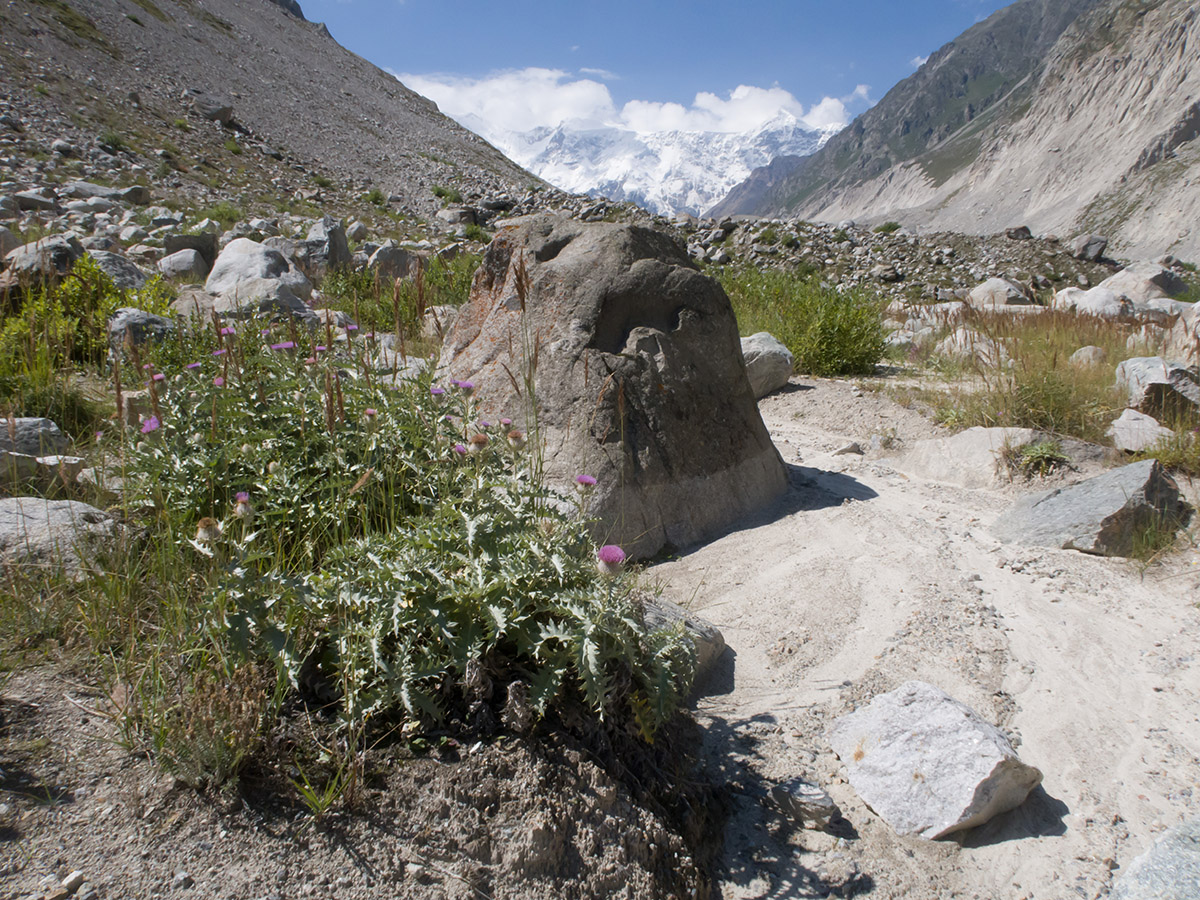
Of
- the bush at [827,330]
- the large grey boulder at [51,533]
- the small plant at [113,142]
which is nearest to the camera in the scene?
the large grey boulder at [51,533]

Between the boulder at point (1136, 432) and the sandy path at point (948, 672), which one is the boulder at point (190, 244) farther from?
the boulder at point (1136, 432)

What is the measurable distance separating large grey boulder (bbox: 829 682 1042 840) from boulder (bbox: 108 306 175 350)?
533 cm

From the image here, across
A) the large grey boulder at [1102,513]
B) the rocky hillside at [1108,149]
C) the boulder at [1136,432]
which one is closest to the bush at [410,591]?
the large grey boulder at [1102,513]

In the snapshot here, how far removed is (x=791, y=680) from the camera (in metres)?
2.78

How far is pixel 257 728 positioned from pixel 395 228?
768 inches

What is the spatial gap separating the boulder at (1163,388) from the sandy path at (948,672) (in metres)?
1.48

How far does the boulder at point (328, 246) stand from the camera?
10461 millimetres

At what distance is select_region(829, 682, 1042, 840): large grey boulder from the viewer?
2074 millimetres

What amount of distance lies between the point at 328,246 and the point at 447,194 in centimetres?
1469

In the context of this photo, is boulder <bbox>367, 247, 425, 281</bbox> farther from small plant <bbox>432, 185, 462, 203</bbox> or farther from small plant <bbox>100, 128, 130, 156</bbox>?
small plant <bbox>432, 185, 462, 203</bbox>

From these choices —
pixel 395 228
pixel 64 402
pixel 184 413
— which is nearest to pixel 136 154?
pixel 395 228

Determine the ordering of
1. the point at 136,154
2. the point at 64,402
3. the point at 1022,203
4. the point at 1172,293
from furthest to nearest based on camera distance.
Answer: the point at 1022,203, the point at 136,154, the point at 1172,293, the point at 64,402

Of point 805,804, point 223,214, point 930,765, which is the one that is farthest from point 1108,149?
point 805,804

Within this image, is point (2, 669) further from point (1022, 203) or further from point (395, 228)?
point (1022, 203)
